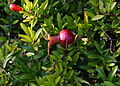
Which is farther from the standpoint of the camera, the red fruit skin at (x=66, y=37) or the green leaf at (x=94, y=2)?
the green leaf at (x=94, y=2)

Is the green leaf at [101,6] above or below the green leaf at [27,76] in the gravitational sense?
above

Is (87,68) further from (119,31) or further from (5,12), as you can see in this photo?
(5,12)

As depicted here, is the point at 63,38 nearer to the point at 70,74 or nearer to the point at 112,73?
the point at 70,74

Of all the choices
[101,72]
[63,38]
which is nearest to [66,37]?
[63,38]

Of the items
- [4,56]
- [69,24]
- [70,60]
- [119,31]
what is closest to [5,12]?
[4,56]

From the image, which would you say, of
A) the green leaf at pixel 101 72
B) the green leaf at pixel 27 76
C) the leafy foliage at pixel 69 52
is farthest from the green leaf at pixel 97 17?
the green leaf at pixel 27 76

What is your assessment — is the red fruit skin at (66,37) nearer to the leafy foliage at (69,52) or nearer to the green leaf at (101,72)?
the leafy foliage at (69,52)
